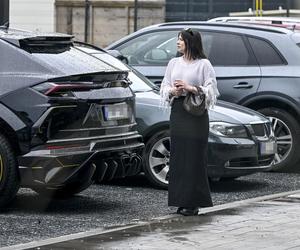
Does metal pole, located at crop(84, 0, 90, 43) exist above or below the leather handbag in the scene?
below

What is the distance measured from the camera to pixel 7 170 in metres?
8.25

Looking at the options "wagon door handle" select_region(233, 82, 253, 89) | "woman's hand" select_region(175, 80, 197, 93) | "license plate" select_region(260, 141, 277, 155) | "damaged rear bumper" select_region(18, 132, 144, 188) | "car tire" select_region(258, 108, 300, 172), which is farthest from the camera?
"wagon door handle" select_region(233, 82, 253, 89)

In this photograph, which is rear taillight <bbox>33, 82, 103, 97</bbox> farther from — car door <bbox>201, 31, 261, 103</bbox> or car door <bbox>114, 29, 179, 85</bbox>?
car door <bbox>201, 31, 261, 103</bbox>

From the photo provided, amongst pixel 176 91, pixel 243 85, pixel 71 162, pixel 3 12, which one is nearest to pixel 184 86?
pixel 176 91

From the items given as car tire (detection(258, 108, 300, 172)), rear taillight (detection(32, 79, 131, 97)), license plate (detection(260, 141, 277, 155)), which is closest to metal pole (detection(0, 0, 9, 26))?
rear taillight (detection(32, 79, 131, 97))

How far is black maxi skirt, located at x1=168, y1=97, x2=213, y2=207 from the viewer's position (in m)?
8.51

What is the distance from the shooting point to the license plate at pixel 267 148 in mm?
10508

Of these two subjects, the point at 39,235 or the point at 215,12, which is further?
the point at 215,12

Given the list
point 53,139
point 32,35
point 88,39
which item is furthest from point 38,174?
point 88,39

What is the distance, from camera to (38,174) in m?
8.21

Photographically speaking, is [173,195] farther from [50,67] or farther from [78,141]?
[50,67]

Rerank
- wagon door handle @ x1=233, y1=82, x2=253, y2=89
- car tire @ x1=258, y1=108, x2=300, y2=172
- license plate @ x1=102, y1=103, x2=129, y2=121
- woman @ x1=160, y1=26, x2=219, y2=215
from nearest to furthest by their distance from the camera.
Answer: woman @ x1=160, y1=26, x2=219, y2=215 → license plate @ x1=102, y1=103, x2=129, y2=121 → car tire @ x1=258, y1=108, x2=300, y2=172 → wagon door handle @ x1=233, y1=82, x2=253, y2=89

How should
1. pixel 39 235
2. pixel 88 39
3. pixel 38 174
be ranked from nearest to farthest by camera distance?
pixel 39 235
pixel 38 174
pixel 88 39

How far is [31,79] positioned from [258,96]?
15.2ft
